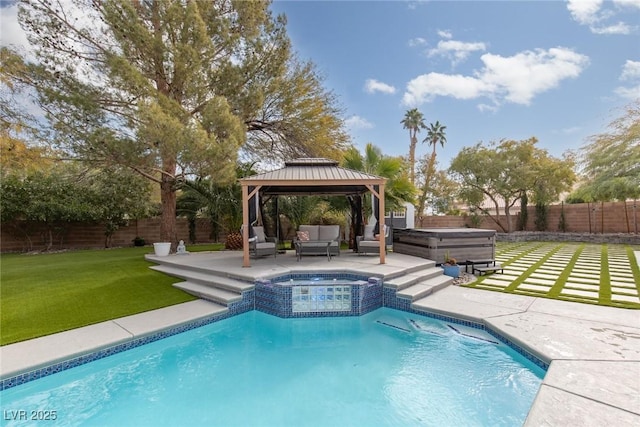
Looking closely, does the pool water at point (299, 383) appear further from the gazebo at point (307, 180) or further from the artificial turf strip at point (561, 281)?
the gazebo at point (307, 180)

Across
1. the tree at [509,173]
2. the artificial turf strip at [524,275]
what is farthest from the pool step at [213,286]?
the tree at [509,173]

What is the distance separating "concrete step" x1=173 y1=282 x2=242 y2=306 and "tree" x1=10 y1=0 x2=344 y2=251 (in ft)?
12.1

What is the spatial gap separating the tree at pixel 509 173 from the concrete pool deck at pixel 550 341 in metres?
16.5

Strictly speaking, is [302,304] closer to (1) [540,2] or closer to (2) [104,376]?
(2) [104,376]

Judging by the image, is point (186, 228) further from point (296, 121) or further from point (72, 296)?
point (72, 296)

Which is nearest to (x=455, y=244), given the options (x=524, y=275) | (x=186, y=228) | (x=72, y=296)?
(x=524, y=275)

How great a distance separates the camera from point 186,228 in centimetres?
1603

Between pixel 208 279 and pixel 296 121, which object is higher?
pixel 296 121

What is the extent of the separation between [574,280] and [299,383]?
6.94 m

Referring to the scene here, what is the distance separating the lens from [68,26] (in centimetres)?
895

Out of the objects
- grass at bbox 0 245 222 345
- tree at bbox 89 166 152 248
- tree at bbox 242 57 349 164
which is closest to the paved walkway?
grass at bbox 0 245 222 345

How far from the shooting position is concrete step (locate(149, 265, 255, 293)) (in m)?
6.08

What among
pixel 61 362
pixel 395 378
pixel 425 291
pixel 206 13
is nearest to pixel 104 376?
pixel 61 362

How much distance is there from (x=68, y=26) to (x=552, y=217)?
25031 millimetres
